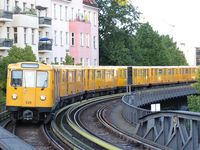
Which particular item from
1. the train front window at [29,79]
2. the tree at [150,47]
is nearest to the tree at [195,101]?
the train front window at [29,79]

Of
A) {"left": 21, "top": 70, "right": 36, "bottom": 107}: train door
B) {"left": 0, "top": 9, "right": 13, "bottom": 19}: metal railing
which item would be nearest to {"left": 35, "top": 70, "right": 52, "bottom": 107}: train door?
{"left": 21, "top": 70, "right": 36, "bottom": 107}: train door

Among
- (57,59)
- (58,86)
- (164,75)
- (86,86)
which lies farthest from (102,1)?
(58,86)

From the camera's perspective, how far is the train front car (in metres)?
25.3

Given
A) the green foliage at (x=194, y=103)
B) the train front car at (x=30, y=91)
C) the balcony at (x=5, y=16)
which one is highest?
the balcony at (x=5, y=16)

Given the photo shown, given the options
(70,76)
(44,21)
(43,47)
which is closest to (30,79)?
(70,76)

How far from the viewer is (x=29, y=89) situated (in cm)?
2544

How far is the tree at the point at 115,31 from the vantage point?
→ 80812 mm

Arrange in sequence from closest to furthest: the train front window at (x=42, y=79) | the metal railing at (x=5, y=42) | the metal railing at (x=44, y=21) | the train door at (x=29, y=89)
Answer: the train door at (x=29, y=89) → the train front window at (x=42, y=79) → the metal railing at (x=5, y=42) → the metal railing at (x=44, y=21)

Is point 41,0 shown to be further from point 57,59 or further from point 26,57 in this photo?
point 26,57

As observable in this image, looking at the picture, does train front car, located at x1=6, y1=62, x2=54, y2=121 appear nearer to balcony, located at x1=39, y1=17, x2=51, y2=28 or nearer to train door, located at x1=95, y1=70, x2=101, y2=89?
train door, located at x1=95, y1=70, x2=101, y2=89

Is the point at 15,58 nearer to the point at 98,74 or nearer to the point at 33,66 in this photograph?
the point at 98,74

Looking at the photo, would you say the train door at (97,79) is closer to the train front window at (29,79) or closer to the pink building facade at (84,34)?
the pink building facade at (84,34)

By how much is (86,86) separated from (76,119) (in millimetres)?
16351

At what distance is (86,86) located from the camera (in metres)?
45.8
